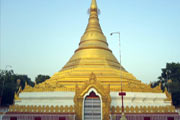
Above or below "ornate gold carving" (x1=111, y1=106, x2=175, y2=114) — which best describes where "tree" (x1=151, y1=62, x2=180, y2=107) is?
above

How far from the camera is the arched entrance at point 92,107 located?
58.4 ft

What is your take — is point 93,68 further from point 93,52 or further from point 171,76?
point 171,76

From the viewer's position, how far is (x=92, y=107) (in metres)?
17.9

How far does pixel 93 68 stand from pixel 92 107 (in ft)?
22.4

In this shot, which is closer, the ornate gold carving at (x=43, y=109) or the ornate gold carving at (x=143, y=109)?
the ornate gold carving at (x=43, y=109)

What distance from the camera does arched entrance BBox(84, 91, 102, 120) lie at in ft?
58.4

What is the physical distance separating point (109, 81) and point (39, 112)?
8676 mm

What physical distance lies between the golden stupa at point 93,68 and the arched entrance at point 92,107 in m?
2.73

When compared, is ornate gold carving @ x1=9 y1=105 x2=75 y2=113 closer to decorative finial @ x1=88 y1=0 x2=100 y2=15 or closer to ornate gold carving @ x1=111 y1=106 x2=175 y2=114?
ornate gold carving @ x1=111 y1=106 x2=175 y2=114

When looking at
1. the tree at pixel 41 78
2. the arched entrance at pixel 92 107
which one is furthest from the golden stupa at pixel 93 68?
the tree at pixel 41 78

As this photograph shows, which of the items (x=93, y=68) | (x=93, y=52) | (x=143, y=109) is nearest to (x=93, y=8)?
(x=93, y=52)

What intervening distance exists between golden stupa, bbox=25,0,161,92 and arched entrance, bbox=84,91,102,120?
2.73 metres

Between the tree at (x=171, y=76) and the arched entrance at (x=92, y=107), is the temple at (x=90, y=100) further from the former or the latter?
the tree at (x=171, y=76)

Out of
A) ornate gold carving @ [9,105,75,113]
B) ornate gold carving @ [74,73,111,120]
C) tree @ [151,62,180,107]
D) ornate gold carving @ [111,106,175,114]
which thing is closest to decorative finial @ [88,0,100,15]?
ornate gold carving @ [74,73,111,120]
